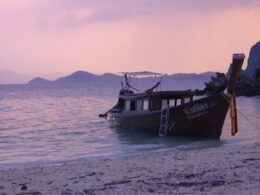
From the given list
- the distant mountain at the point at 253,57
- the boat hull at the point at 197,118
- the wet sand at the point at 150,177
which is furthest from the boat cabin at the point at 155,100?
the distant mountain at the point at 253,57

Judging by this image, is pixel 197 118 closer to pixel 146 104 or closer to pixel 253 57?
pixel 146 104

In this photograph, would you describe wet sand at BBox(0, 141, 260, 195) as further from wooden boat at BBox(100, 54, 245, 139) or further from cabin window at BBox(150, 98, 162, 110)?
cabin window at BBox(150, 98, 162, 110)

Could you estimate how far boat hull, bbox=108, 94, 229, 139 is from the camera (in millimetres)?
20953

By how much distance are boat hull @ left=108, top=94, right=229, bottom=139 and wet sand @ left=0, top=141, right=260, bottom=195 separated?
7.08 m

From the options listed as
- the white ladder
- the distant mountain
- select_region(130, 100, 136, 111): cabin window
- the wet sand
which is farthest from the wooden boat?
the distant mountain

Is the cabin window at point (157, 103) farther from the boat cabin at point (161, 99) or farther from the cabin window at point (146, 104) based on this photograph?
the cabin window at point (146, 104)

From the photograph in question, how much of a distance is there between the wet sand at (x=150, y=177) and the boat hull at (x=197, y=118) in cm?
708

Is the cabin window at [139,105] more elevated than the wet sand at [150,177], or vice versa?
the cabin window at [139,105]

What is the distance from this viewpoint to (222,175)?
32.0 feet

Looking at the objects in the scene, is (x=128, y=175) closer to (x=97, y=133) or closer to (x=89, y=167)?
(x=89, y=167)

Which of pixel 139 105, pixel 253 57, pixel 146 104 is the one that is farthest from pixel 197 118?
pixel 253 57

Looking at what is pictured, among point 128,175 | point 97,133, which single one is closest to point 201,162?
point 128,175

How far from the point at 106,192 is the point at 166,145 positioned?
39.1ft

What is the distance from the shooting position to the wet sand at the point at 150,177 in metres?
8.64
